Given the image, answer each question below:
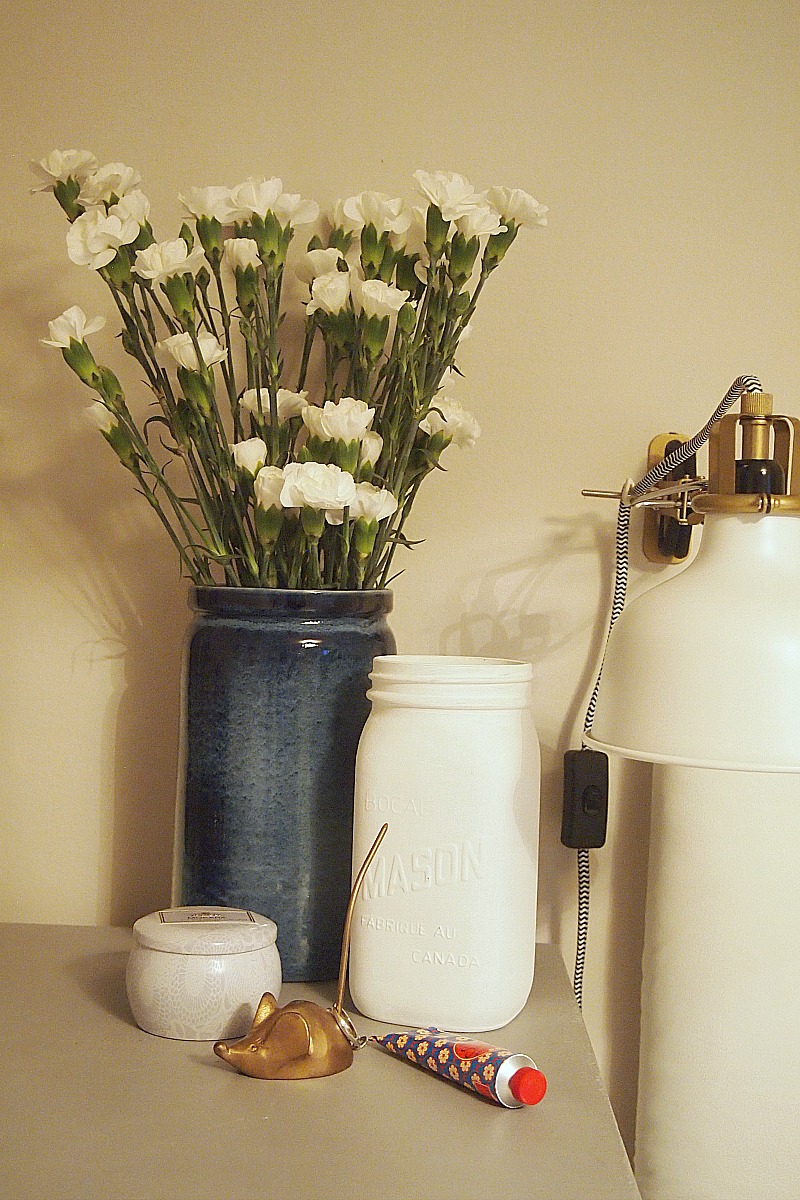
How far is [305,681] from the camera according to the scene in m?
0.94

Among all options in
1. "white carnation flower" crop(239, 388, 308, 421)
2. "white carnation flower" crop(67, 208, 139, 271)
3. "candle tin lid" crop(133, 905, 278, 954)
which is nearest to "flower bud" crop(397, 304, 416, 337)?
"white carnation flower" crop(239, 388, 308, 421)

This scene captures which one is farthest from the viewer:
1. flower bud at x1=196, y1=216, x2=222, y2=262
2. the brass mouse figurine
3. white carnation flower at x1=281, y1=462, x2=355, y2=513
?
flower bud at x1=196, y1=216, x2=222, y2=262

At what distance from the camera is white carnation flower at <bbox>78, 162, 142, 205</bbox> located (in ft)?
3.10

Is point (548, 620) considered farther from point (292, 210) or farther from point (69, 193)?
point (69, 193)

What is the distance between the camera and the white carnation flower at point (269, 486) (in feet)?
2.93

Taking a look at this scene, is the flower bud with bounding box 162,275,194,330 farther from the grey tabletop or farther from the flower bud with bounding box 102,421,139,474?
the grey tabletop

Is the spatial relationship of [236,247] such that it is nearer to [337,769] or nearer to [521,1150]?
[337,769]

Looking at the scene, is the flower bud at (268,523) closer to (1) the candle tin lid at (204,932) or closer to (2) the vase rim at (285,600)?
(2) the vase rim at (285,600)

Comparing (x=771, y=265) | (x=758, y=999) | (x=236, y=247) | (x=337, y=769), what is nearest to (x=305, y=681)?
(x=337, y=769)

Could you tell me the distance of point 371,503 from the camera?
35.8 inches

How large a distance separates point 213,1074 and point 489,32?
1.02m

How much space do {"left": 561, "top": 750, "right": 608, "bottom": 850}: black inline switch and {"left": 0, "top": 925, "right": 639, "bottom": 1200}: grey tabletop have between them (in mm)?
256

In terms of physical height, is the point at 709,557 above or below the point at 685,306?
below

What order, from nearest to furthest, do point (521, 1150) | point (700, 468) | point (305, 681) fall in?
point (521, 1150), point (305, 681), point (700, 468)
